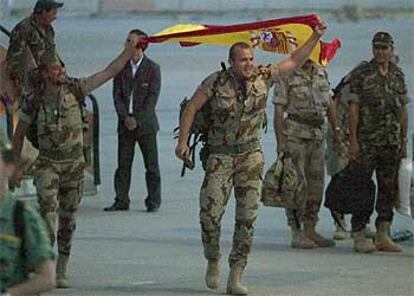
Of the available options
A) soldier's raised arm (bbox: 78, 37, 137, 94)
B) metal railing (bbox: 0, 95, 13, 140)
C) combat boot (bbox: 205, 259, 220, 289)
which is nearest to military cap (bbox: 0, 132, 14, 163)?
soldier's raised arm (bbox: 78, 37, 137, 94)

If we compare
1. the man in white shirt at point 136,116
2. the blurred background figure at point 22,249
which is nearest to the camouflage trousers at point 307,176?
the man in white shirt at point 136,116

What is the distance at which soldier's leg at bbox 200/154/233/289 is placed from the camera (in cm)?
1020

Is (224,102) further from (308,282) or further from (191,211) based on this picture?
(191,211)

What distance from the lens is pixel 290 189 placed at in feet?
40.0

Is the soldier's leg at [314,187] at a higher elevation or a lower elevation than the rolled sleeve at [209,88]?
lower

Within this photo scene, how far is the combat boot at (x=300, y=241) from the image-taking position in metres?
12.4

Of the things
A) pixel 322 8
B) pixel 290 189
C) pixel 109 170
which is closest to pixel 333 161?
pixel 290 189

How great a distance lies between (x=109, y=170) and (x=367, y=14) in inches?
1359

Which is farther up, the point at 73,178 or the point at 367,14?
the point at 73,178

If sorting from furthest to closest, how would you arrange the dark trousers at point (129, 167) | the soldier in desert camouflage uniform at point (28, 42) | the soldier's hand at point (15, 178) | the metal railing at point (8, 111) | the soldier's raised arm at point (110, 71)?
1. the dark trousers at point (129, 167)
2. the metal railing at point (8, 111)
3. the soldier in desert camouflage uniform at point (28, 42)
4. the soldier's raised arm at point (110, 71)
5. the soldier's hand at point (15, 178)

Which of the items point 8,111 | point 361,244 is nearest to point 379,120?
point 361,244

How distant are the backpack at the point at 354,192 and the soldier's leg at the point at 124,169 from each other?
299cm

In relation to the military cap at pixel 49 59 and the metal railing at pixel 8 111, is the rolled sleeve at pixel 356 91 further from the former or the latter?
the metal railing at pixel 8 111

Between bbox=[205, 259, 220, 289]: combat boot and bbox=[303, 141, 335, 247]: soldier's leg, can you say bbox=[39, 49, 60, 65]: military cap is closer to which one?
bbox=[205, 259, 220, 289]: combat boot
